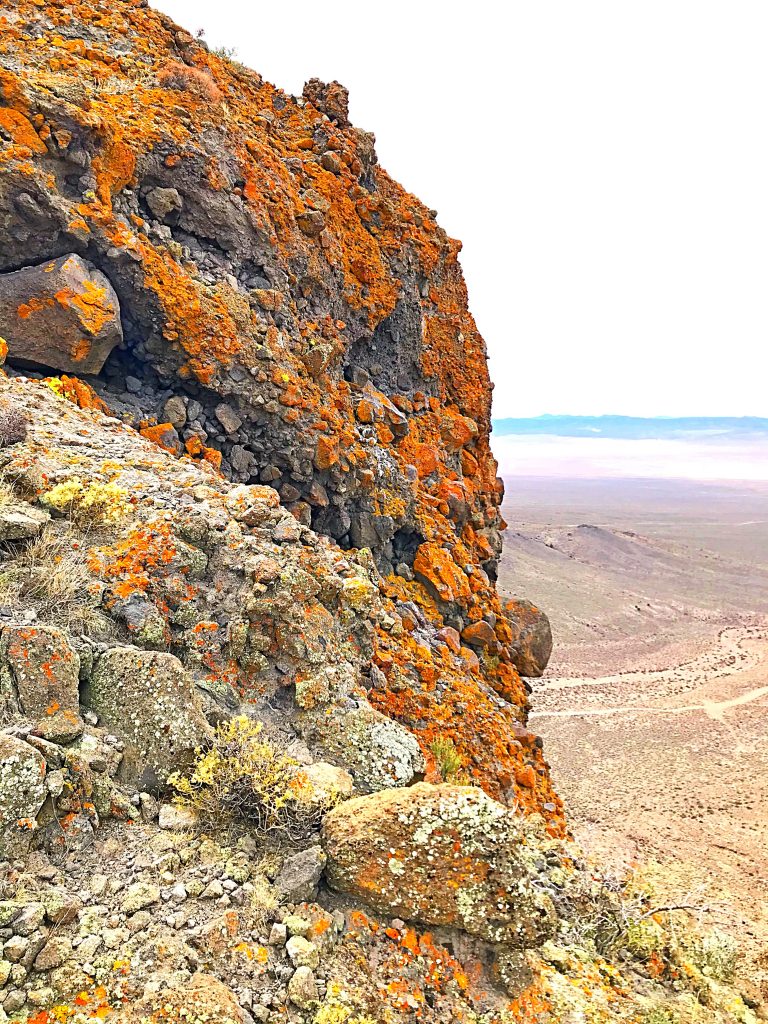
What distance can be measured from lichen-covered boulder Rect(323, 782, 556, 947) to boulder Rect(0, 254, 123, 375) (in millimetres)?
6368

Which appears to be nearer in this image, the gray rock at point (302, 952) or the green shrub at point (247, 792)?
the gray rock at point (302, 952)

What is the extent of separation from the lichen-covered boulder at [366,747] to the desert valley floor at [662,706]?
2.87 metres

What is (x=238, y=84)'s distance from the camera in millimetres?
10633

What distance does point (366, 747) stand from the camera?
197 inches

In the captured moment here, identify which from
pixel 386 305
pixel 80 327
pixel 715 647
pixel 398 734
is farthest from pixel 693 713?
pixel 80 327

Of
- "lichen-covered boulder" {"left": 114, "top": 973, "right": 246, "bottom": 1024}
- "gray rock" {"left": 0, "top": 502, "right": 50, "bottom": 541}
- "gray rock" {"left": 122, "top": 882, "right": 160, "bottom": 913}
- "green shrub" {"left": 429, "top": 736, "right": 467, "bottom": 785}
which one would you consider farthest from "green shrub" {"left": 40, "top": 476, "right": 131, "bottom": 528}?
"green shrub" {"left": 429, "top": 736, "right": 467, "bottom": 785}

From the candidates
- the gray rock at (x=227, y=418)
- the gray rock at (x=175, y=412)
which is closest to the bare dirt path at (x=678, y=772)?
the gray rock at (x=227, y=418)

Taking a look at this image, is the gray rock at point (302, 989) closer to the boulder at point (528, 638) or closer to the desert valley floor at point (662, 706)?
the desert valley floor at point (662, 706)

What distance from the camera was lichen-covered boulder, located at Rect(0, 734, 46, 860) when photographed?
9.98ft

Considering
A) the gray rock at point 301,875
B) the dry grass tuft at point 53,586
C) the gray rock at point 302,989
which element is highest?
the dry grass tuft at point 53,586

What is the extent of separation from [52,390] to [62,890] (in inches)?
219

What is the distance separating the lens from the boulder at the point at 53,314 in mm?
7039

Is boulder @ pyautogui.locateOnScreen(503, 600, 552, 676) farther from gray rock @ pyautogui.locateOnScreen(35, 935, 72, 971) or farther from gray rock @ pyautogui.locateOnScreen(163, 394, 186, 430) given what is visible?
gray rock @ pyautogui.locateOnScreen(35, 935, 72, 971)

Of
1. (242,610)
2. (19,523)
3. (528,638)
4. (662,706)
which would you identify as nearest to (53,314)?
(19,523)
